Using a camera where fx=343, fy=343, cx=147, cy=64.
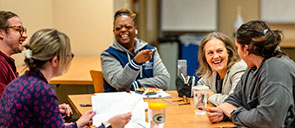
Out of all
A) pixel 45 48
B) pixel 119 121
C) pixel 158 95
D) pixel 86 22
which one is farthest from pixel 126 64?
pixel 86 22

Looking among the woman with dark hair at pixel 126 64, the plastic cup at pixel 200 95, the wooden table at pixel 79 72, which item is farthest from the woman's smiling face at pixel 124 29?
the plastic cup at pixel 200 95

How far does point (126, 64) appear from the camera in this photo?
2.84m

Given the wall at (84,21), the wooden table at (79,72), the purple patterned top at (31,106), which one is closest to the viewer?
the purple patterned top at (31,106)

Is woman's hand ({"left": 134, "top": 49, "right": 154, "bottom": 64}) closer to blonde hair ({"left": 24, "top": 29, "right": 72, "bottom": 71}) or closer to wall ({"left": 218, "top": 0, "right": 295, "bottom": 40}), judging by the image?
Answer: blonde hair ({"left": 24, "top": 29, "right": 72, "bottom": 71})

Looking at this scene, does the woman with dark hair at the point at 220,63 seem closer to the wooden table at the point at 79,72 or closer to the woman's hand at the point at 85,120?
the woman's hand at the point at 85,120

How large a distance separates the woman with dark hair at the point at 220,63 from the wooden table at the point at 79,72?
4.05 ft

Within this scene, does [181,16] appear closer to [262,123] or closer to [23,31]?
[23,31]

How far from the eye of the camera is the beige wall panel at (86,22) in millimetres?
4750

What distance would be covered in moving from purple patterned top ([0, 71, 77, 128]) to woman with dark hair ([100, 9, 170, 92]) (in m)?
1.25

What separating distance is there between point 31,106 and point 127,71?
1286 mm

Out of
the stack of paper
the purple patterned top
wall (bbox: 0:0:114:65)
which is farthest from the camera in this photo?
wall (bbox: 0:0:114:65)

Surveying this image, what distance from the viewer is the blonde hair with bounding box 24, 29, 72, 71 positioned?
1.42 meters

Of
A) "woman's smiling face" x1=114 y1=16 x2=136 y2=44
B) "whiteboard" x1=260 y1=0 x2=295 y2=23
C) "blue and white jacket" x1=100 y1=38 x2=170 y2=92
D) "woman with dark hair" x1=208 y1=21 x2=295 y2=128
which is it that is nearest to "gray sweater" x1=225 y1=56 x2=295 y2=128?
"woman with dark hair" x1=208 y1=21 x2=295 y2=128

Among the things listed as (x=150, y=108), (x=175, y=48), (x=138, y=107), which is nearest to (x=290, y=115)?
(x=150, y=108)
